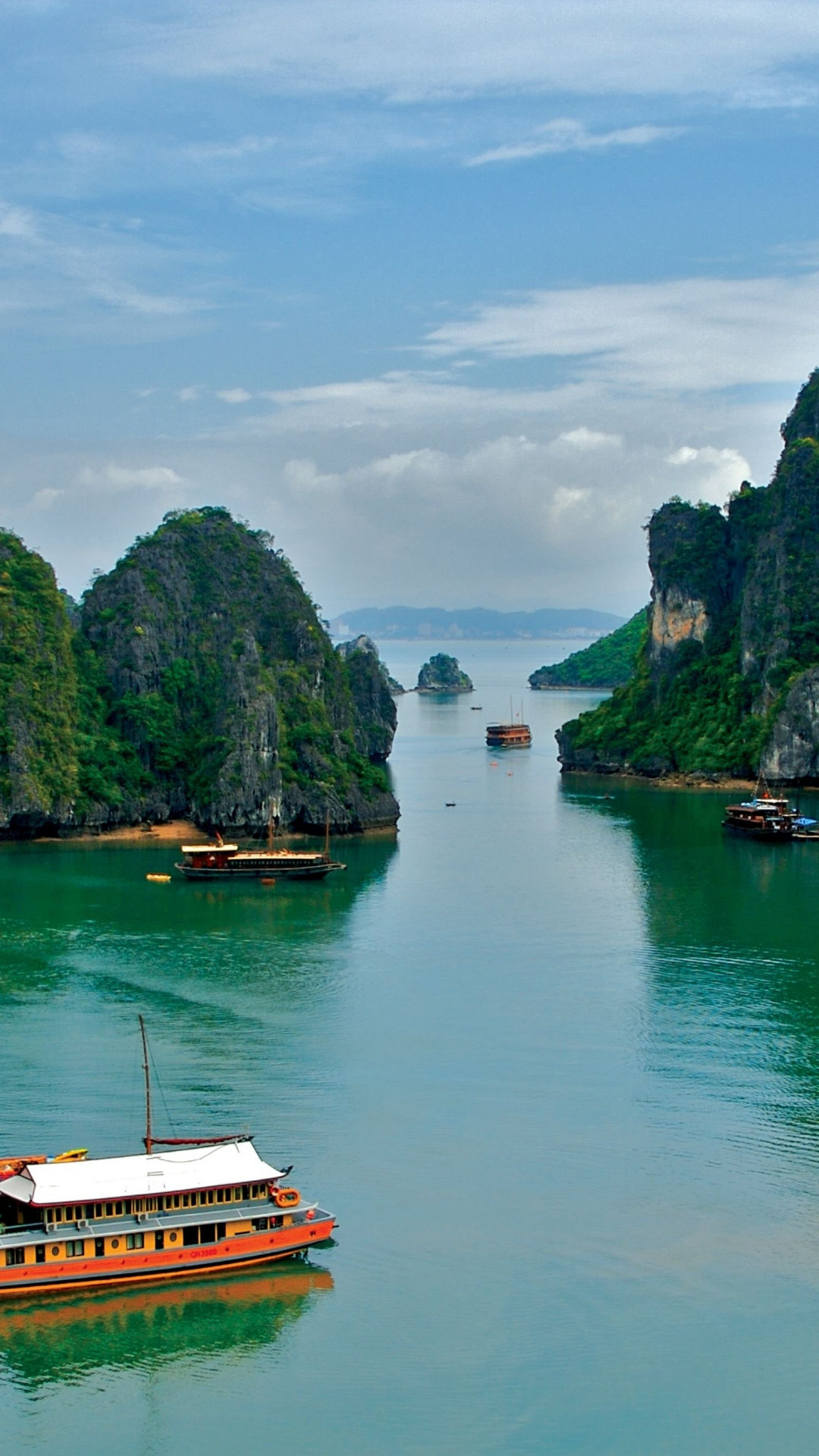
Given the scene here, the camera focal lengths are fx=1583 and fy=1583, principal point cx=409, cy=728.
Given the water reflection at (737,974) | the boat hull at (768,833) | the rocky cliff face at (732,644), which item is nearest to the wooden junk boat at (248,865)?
the water reflection at (737,974)

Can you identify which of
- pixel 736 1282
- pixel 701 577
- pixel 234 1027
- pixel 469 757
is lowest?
pixel 736 1282

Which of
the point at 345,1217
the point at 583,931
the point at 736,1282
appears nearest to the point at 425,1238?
the point at 345,1217

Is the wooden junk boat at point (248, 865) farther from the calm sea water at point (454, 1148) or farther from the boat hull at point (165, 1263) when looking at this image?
the boat hull at point (165, 1263)

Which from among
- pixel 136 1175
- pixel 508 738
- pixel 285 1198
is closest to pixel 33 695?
pixel 136 1175

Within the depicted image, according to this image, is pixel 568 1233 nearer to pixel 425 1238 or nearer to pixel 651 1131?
pixel 425 1238

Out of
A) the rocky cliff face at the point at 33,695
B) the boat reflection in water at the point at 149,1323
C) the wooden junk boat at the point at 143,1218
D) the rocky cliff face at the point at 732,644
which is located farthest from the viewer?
the rocky cliff face at the point at 732,644

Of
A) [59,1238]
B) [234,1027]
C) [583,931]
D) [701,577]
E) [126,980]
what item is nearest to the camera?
[59,1238]
